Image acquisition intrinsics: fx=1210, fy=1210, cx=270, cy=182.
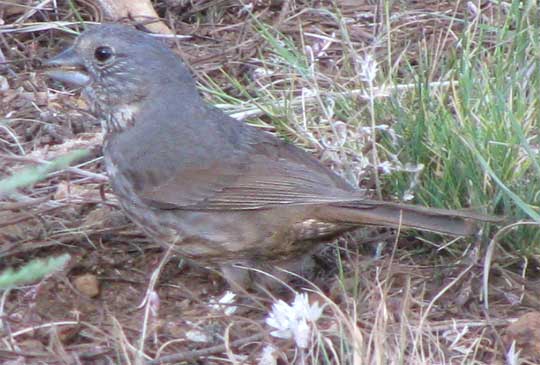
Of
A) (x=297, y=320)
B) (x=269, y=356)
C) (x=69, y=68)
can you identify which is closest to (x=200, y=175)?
(x=69, y=68)

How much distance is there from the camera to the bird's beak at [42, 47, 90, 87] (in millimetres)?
4480

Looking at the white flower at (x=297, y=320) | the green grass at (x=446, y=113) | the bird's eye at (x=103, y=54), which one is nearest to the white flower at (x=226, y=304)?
the white flower at (x=297, y=320)

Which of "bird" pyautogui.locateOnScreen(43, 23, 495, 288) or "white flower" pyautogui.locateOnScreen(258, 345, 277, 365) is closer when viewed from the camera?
"white flower" pyautogui.locateOnScreen(258, 345, 277, 365)

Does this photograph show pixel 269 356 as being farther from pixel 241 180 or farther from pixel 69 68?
pixel 69 68

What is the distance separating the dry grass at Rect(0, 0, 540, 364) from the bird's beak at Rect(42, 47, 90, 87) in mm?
337

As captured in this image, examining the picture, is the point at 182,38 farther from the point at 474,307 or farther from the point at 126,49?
the point at 474,307

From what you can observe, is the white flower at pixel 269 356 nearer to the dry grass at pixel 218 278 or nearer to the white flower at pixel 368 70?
the dry grass at pixel 218 278

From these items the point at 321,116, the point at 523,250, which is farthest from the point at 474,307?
the point at 321,116

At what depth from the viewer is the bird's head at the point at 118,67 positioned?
4488mm

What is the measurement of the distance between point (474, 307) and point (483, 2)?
87.2 inches

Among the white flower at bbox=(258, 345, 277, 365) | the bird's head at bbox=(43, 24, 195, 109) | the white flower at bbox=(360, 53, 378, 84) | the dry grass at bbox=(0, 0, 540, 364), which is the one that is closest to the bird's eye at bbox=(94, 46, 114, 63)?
the bird's head at bbox=(43, 24, 195, 109)

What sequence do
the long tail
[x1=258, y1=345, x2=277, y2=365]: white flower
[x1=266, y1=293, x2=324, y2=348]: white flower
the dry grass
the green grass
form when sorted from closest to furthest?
1. [x1=266, y1=293, x2=324, y2=348]: white flower
2. [x1=258, y1=345, x2=277, y2=365]: white flower
3. the dry grass
4. the long tail
5. the green grass

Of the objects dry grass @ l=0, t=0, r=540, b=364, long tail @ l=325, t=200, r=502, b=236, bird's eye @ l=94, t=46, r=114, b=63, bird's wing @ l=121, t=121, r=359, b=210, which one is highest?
bird's eye @ l=94, t=46, r=114, b=63

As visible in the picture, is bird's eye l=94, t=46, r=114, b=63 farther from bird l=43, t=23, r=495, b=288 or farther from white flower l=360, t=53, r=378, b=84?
white flower l=360, t=53, r=378, b=84
